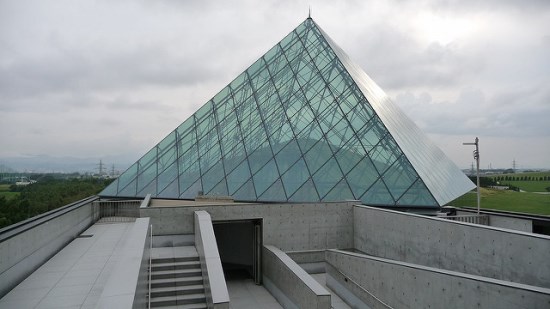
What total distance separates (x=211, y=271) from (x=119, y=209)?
12.6 metres

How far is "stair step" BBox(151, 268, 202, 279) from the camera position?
10.5 metres

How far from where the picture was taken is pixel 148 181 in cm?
2205

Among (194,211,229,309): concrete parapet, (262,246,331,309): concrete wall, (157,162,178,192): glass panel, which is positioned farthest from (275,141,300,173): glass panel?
(194,211,229,309): concrete parapet

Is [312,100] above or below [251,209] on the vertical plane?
above

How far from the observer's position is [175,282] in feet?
33.8

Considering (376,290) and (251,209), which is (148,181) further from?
(376,290)

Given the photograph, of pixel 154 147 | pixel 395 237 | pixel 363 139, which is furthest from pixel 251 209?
pixel 154 147

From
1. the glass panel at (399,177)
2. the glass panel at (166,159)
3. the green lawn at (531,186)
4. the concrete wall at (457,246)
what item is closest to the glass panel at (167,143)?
the glass panel at (166,159)

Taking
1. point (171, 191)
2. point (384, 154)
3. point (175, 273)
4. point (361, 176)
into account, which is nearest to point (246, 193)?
point (171, 191)

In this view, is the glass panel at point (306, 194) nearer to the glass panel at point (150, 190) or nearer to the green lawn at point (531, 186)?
the glass panel at point (150, 190)

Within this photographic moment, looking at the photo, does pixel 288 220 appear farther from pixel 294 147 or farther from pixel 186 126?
pixel 186 126

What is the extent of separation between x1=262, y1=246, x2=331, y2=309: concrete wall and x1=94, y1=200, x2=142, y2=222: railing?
8705 mm

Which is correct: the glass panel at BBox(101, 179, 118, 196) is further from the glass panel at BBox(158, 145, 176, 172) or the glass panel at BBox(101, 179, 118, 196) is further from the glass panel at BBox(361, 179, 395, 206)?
the glass panel at BBox(361, 179, 395, 206)

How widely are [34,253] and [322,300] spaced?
704 centimetres
